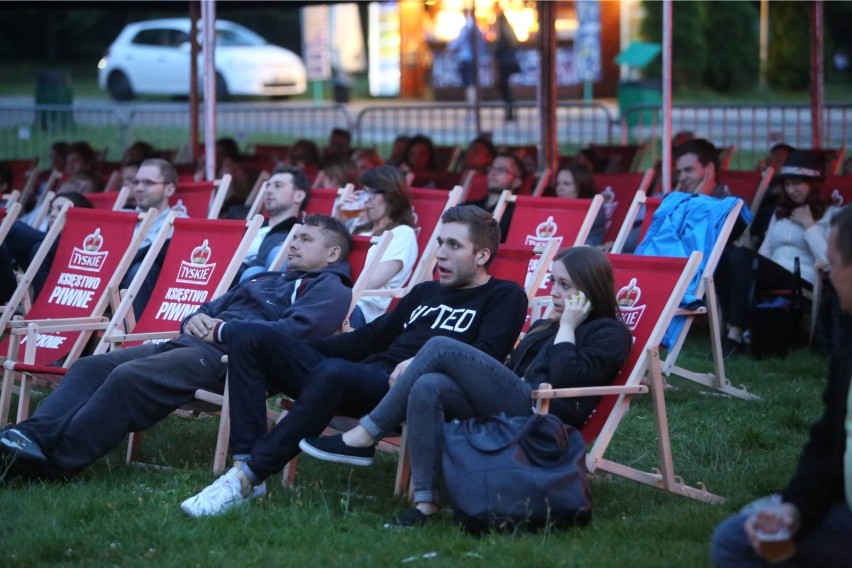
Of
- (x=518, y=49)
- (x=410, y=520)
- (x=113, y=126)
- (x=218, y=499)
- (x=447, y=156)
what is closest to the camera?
(x=410, y=520)

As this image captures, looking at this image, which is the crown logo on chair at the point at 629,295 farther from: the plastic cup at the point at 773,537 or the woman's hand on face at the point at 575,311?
the plastic cup at the point at 773,537

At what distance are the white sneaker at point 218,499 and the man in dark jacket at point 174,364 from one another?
59 cm

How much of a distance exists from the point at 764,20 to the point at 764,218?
2075 cm

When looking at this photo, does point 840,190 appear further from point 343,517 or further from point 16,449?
point 16,449

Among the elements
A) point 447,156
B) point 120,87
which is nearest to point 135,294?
point 447,156

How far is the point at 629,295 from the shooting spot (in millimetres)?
5258

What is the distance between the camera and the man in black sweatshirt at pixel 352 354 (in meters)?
4.52

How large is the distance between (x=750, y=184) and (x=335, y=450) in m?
4.83

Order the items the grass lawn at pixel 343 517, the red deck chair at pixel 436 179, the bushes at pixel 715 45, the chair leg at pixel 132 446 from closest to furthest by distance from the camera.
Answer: the grass lawn at pixel 343 517 < the chair leg at pixel 132 446 < the red deck chair at pixel 436 179 < the bushes at pixel 715 45

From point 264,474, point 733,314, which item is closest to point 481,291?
point 264,474

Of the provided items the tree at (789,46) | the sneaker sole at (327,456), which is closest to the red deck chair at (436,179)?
the sneaker sole at (327,456)

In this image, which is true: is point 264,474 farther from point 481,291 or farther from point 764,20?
point 764,20

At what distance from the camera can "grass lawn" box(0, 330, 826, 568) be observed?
4031 millimetres

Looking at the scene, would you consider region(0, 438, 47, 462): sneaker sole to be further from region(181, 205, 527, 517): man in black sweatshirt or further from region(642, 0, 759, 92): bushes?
region(642, 0, 759, 92): bushes
